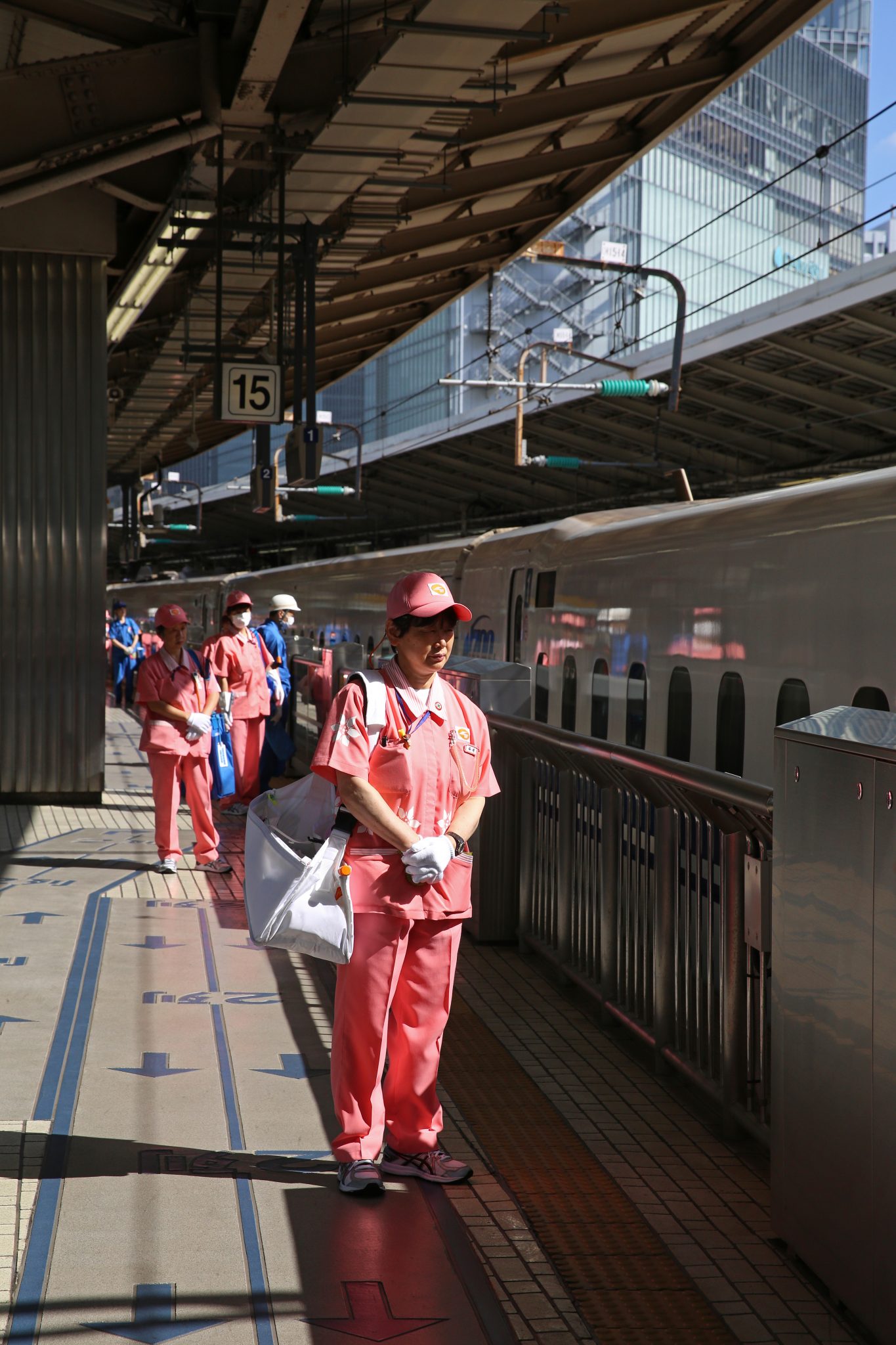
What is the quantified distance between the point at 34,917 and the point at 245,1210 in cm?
395

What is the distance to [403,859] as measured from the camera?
13.1ft

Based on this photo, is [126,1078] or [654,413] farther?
[654,413]

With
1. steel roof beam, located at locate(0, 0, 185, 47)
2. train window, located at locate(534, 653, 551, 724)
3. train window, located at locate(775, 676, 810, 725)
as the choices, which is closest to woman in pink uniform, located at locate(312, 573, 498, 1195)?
train window, located at locate(775, 676, 810, 725)

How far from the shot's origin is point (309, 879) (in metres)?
3.95

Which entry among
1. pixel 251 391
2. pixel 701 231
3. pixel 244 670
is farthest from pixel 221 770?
pixel 701 231

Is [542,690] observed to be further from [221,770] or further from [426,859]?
[426,859]

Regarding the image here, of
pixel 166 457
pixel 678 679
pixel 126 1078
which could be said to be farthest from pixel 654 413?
pixel 126 1078

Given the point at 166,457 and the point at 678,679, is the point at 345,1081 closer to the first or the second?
the point at 678,679

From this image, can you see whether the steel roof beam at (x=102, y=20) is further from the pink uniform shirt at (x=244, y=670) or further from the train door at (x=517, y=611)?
the train door at (x=517, y=611)

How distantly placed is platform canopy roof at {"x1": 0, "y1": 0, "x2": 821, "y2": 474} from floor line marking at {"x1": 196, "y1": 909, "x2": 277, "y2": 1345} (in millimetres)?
4909

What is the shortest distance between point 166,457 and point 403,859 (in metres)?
30.2

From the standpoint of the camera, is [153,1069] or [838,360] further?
[838,360]

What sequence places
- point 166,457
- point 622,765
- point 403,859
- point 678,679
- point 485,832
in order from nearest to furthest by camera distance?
point 403,859, point 622,765, point 485,832, point 678,679, point 166,457

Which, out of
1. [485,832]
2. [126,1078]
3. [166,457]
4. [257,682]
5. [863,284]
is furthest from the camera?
[166,457]
